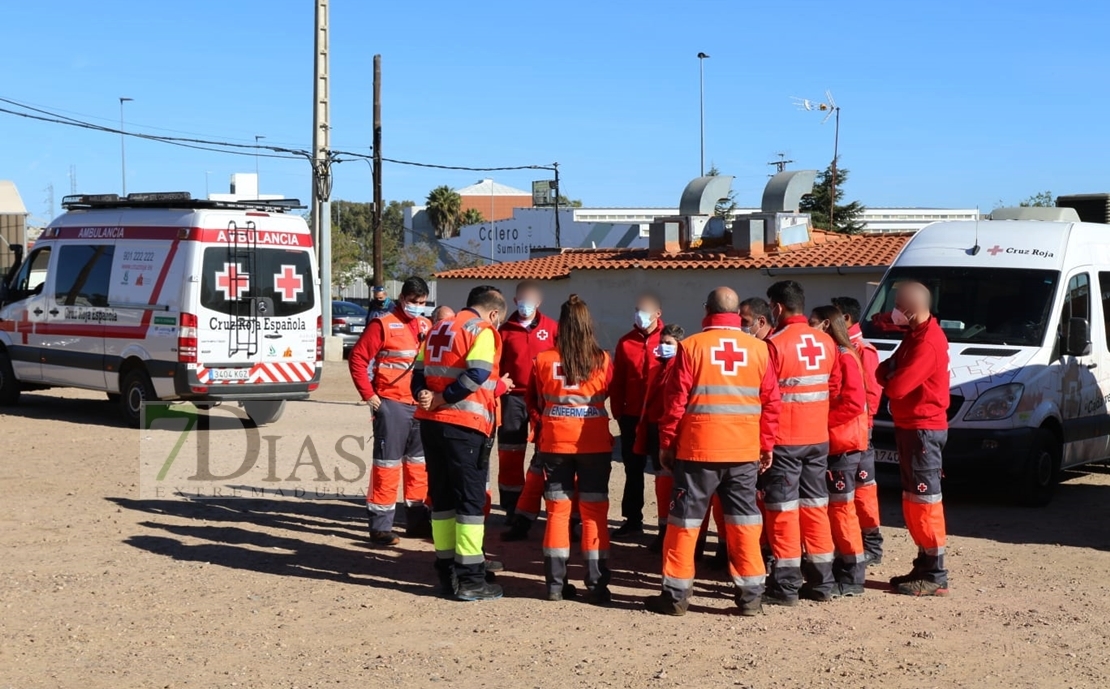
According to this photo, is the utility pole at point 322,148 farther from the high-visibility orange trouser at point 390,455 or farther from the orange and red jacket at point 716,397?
the orange and red jacket at point 716,397

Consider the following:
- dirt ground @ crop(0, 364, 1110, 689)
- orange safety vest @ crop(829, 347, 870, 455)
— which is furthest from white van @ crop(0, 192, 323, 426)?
orange safety vest @ crop(829, 347, 870, 455)

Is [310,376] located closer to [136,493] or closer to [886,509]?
[136,493]

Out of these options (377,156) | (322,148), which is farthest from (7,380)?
(377,156)

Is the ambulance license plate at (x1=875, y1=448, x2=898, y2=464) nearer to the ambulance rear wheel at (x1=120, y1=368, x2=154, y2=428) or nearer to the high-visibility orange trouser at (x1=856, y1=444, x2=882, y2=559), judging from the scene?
the high-visibility orange trouser at (x1=856, y1=444, x2=882, y2=559)

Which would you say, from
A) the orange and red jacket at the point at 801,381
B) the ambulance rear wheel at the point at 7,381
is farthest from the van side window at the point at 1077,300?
the ambulance rear wheel at the point at 7,381

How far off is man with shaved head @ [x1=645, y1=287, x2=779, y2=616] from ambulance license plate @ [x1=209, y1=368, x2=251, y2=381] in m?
9.17

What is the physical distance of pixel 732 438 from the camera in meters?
7.10

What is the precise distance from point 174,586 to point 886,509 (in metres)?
6.33

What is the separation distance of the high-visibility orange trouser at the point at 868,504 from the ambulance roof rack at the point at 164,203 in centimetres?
973

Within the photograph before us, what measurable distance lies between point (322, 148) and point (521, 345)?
19064mm

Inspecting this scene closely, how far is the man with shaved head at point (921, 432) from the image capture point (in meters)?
7.78

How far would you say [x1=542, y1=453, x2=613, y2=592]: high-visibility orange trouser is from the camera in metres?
7.55

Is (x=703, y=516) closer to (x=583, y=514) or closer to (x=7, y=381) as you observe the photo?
(x=583, y=514)

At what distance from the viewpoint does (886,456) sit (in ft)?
36.3
